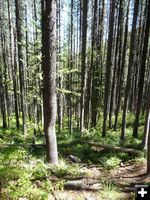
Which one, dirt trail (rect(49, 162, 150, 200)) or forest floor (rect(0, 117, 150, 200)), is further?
dirt trail (rect(49, 162, 150, 200))

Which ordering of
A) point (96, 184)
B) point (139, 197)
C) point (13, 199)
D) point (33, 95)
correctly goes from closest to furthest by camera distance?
point (139, 197) → point (13, 199) → point (96, 184) → point (33, 95)

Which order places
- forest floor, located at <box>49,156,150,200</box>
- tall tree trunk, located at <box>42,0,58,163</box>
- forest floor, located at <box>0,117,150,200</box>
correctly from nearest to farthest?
forest floor, located at <box>0,117,150,200</box>
forest floor, located at <box>49,156,150,200</box>
tall tree trunk, located at <box>42,0,58,163</box>

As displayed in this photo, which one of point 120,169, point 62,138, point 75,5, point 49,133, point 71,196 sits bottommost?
point 62,138

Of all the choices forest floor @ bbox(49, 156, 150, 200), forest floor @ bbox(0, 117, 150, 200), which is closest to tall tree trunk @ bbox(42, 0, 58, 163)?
forest floor @ bbox(0, 117, 150, 200)

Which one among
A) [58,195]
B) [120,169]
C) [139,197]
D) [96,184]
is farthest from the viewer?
[120,169]

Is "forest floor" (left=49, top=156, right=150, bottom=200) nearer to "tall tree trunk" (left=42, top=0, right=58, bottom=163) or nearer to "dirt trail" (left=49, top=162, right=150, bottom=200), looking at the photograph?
"dirt trail" (left=49, top=162, right=150, bottom=200)

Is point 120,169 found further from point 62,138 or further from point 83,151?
point 62,138

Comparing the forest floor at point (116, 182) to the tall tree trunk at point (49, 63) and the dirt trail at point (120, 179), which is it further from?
the tall tree trunk at point (49, 63)

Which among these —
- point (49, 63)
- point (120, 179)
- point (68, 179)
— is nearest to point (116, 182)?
point (120, 179)

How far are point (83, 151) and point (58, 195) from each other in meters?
5.65

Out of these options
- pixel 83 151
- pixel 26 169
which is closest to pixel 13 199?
pixel 26 169

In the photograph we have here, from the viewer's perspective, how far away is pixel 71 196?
21.3 feet

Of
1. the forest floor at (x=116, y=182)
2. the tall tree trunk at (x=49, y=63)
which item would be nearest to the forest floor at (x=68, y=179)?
the forest floor at (x=116, y=182)

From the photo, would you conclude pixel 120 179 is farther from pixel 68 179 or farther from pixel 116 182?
pixel 68 179
